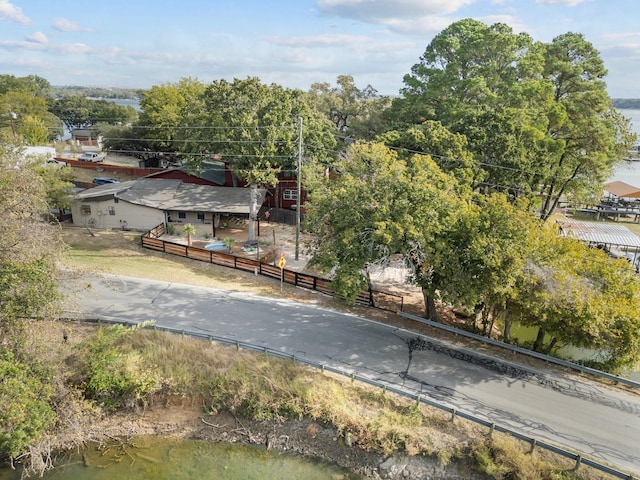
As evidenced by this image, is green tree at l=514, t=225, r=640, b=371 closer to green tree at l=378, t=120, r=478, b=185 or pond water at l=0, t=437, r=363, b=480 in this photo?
green tree at l=378, t=120, r=478, b=185


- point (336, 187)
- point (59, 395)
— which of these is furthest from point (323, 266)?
point (59, 395)

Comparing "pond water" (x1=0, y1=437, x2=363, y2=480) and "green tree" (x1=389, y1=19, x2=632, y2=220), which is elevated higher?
"green tree" (x1=389, y1=19, x2=632, y2=220)

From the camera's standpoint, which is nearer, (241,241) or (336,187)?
(336,187)

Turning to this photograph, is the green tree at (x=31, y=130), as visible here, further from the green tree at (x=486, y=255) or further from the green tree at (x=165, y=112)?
the green tree at (x=486, y=255)

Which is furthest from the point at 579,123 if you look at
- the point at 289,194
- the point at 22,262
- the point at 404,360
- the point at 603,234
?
the point at 22,262

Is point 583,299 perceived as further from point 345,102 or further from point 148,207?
point 345,102

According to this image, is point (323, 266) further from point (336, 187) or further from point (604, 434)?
point (604, 434)

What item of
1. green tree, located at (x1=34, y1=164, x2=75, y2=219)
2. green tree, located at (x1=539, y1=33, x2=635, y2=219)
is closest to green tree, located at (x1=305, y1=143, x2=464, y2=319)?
green tree, located at (x1=539, y1=33, x2=635, y2=219)
